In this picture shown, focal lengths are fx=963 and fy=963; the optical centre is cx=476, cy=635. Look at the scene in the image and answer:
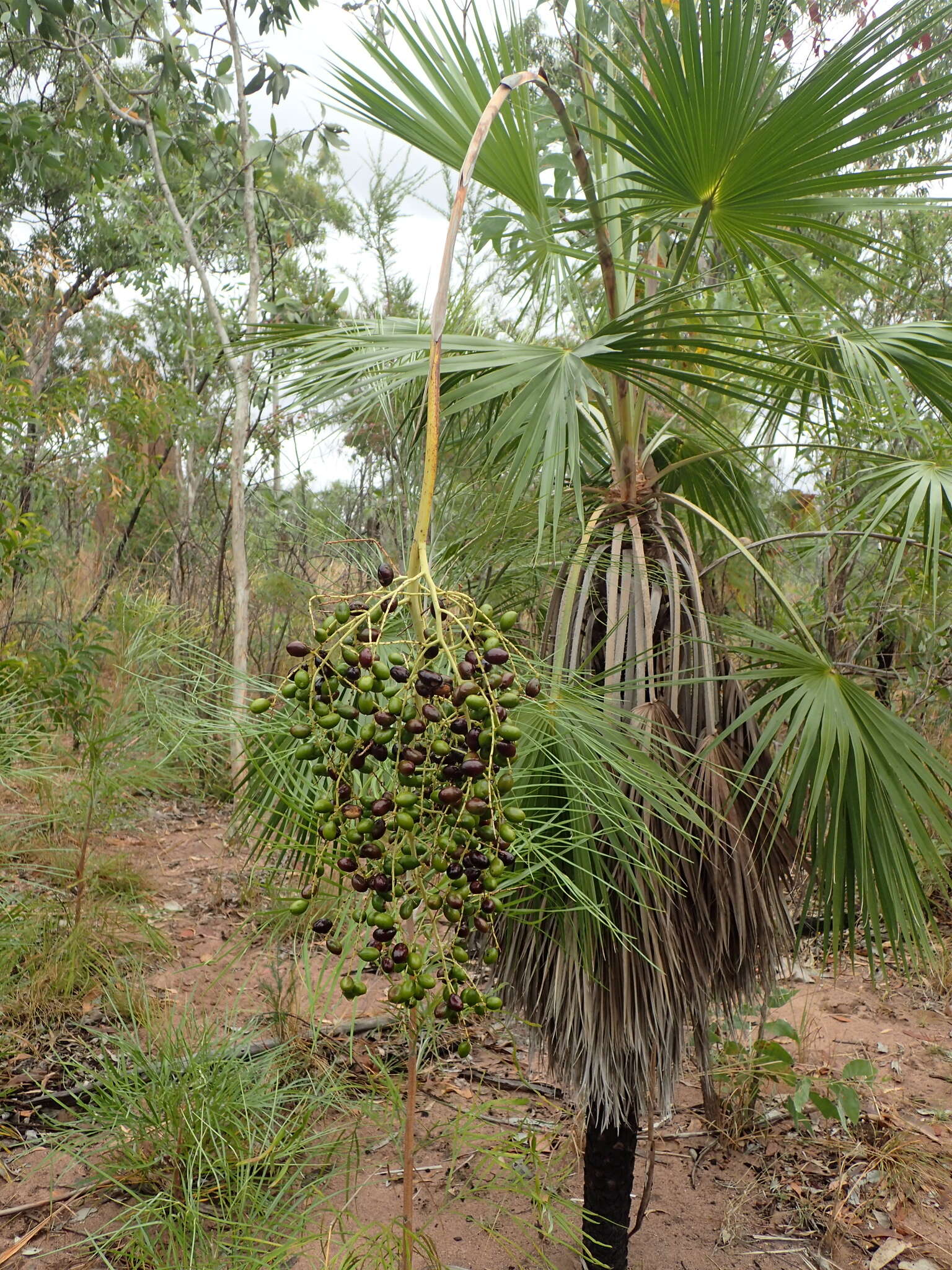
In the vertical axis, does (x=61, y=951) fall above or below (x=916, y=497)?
below

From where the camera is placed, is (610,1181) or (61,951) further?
(61,951)

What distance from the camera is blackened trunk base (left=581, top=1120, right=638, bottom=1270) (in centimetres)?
229

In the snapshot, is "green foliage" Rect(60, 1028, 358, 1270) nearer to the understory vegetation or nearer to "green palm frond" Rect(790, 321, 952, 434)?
the understory vegetation

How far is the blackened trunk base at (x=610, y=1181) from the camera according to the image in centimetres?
229

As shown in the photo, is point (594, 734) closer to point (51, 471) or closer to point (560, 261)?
point (560, 261)

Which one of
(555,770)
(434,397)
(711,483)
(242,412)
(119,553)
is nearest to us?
(434,397)

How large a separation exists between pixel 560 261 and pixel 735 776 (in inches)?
51.3

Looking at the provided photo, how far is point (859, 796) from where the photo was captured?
1.87 meters

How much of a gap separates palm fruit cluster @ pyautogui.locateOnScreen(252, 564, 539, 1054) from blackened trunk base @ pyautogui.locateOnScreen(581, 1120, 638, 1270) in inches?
54.9

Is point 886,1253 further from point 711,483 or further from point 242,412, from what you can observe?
point 242,412

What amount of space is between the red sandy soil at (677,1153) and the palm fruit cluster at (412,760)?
723mm

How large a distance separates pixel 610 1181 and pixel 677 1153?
3.68ft

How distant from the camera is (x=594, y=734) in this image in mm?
Result: 1642

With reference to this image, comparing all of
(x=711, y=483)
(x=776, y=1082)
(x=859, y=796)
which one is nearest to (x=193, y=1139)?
(x=859, y=796)
